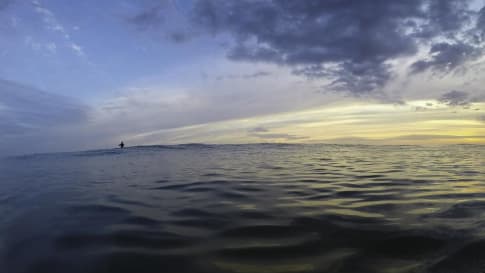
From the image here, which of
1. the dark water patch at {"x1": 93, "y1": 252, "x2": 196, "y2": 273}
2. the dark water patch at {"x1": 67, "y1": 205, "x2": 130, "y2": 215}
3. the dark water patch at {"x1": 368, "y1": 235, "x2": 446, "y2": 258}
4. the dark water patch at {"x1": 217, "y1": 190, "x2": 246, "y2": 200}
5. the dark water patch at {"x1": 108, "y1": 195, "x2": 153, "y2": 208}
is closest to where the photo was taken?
the dark water patch at {"x1": 93, "y1": 252, "x2": 196, "y2": 273}

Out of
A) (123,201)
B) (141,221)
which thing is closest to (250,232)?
(141,221)

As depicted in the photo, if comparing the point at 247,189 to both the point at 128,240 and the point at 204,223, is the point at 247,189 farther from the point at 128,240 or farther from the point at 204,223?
the point at 128,240

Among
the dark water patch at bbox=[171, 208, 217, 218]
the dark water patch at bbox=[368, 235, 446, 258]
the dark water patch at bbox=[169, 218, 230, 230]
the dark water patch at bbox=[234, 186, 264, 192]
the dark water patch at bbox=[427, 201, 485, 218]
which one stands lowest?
the dark water patch at bbox=[427, 201, 485, 218]

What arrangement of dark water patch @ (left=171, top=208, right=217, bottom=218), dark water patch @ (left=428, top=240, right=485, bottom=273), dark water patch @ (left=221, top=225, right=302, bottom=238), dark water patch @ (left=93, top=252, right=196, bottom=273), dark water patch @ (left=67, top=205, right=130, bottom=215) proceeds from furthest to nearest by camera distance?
dark water patch @ (left=67, top=205, right=130, bottom=215) → dark water patch @ (left=171, top=208, right=217, bottom=218) → dark water patch @ (left=221, top=225, right=302, bottom=238) → dark water patch @ (left=93, top=252, right=196, bottom=273) → dark water patch @ (left=428, top=240, right=485, bottom=273)

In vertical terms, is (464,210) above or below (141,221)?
below

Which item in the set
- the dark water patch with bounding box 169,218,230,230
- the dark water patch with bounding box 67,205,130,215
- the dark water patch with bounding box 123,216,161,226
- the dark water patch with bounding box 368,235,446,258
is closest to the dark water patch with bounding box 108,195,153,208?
the dark water patch with bounding box 67,205,130,215

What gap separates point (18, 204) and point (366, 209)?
982 centimetres

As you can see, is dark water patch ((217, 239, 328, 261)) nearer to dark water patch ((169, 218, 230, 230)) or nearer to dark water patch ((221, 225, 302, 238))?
dark water patch ((221, 225, 302, 238))

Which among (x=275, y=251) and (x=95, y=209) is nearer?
(x=275, y=251)

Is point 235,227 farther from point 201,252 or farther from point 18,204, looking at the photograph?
point 18,204

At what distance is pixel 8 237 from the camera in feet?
15.8

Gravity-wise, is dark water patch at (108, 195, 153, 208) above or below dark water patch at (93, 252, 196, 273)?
above

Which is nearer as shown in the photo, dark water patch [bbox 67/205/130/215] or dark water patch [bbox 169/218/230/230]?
dark water patch [bbox 169/218/230/230]

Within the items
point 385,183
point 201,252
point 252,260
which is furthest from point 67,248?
point 385,183
